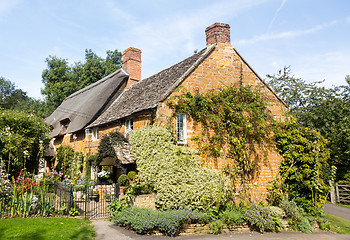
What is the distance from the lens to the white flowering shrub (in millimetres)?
9320

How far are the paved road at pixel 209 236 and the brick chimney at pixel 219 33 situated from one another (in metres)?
9.18

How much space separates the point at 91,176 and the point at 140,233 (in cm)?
962

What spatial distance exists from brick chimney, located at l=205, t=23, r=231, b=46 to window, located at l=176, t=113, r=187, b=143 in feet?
15.2

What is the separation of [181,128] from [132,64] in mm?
11487

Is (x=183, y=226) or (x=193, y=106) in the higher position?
(x=193, y=106)

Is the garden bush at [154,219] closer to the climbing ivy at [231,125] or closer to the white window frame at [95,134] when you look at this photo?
the climbing ivy at [231,125]

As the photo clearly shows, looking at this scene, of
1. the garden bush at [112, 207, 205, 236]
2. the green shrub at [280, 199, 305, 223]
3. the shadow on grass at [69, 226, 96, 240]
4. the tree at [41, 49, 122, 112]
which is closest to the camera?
the shadow on grass at [69, 226, 96, 240]

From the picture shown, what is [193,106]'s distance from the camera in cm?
1148

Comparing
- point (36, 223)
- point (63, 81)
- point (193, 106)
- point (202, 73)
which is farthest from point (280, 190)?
point (63, 81)

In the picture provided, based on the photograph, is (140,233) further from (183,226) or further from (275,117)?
(275,117)

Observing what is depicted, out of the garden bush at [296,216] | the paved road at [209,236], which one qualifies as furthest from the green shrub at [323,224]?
the garden bush at [296,216]

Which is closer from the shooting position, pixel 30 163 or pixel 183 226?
pixel 183 226

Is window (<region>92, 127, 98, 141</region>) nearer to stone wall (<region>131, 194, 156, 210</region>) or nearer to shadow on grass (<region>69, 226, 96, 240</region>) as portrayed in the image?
stone wall (<region>131, 194, 156, 210</region>)

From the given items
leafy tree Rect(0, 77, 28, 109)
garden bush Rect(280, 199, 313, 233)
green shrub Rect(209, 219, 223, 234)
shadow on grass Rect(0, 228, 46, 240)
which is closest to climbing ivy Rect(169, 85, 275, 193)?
garden bush Rect(280, 199, 313, 233)
